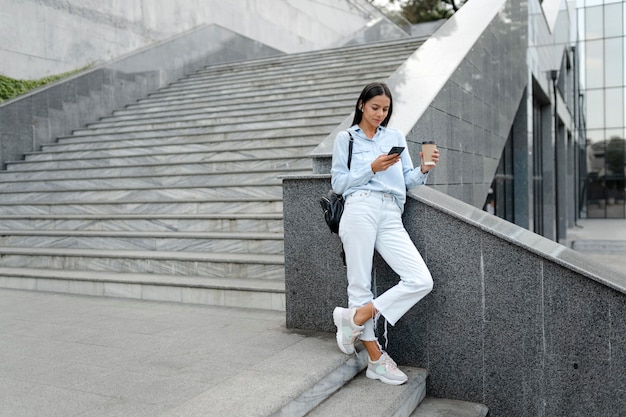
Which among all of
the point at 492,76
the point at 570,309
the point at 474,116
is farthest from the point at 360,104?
the point at 492,76

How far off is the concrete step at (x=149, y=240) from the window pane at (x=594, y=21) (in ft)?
107

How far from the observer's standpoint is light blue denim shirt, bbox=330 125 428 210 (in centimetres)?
372

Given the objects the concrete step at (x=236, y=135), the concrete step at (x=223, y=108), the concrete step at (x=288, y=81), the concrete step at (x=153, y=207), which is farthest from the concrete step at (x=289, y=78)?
the concrete step at (x=153, y=207)

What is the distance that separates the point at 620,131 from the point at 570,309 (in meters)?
33.7

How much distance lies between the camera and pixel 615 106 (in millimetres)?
33000

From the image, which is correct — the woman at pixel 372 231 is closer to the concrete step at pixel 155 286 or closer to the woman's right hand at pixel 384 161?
the woman's right hand at pixel 384 161

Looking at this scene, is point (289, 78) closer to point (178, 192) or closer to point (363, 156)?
point (178, 192)

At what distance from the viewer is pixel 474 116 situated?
7820 millimetres

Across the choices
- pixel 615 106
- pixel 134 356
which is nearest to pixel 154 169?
pixel 134 356

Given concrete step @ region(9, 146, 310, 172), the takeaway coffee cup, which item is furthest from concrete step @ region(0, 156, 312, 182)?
the takeaway coffee cup

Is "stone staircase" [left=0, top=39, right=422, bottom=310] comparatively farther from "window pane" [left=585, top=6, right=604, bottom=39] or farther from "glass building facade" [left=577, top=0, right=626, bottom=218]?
"window pane" [left=585, top=6, right=604, bottom=39]

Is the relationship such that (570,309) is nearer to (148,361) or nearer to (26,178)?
(148,361)

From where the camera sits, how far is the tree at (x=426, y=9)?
126 ft

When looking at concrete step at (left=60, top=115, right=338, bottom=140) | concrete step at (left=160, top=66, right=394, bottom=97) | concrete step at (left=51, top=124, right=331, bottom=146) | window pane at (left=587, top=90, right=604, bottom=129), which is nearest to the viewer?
concrete step at (left=51, top=124, right=331, bottom=146)
